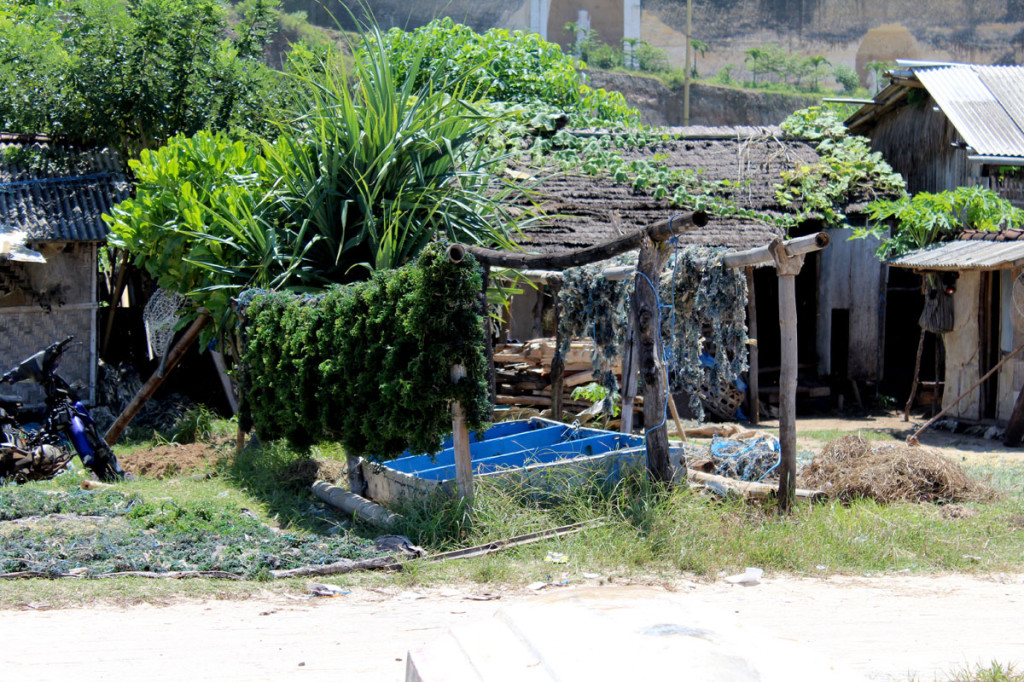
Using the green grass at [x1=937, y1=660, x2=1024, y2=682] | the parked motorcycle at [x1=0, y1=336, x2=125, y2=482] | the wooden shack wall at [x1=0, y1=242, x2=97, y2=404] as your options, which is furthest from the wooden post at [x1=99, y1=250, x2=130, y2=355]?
the green grass at [x1=937, y1=660, x2=1024, y2=682]

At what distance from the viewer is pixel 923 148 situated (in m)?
14.5

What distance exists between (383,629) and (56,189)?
9499 millimetres

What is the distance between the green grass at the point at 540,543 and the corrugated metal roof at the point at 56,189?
16.7ft

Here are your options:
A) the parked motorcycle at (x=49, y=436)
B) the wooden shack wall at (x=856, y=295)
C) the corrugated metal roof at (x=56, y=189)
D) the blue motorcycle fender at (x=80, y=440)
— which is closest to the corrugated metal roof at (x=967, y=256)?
the wooden shack wall at (x=856, y=295)

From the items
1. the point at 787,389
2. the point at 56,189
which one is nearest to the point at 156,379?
the point at 56,189

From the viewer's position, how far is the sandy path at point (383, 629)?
425 centimetres

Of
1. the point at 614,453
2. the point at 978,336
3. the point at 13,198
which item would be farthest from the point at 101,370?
the point at 978,336

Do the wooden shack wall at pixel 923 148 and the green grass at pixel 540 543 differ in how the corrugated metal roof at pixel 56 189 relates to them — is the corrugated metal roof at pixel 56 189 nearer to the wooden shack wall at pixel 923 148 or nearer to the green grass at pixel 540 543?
the green grass at pixel 540 543

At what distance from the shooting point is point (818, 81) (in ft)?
120

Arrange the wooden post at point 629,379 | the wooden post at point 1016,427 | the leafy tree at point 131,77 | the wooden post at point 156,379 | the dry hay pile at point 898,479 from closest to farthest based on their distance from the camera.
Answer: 1. the dry hay pile at point 898,479
2. the wooden post at point 629,379
3. the wooden post at point 156,379
4. the wooden post at point 1016,427
5. the leafy tree at point 131,77

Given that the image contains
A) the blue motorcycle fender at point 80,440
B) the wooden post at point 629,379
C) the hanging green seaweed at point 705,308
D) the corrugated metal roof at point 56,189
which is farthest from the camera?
the corrugated metal roof at point 56,189

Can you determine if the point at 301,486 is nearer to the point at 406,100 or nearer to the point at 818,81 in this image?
the point at 406,100

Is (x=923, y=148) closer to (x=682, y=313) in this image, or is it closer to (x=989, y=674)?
(x=682, y=313)

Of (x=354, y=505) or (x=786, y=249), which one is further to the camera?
(x=354, y=505)
